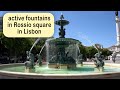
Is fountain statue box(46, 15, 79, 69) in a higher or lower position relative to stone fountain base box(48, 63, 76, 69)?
higher

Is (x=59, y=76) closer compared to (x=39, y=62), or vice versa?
(x=59, y=76)

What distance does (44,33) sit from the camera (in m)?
7.78

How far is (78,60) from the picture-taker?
21.2m

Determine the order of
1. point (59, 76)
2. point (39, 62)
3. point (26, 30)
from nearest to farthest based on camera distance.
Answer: point (26, 30) < point (59, 76) < point (39, 62)

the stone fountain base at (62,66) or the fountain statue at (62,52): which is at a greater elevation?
the fountain statue at (62,52)

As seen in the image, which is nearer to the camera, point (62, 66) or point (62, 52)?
point (62, 66)

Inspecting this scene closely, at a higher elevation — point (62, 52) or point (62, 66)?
point (62, 52)
